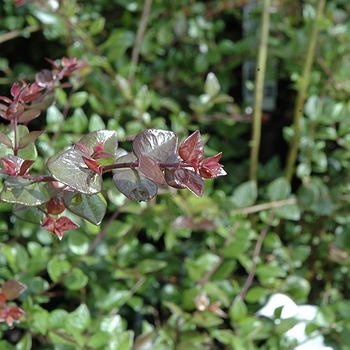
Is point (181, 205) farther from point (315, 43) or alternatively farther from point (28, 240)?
point (315, 43)

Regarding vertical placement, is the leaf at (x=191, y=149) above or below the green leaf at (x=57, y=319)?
above

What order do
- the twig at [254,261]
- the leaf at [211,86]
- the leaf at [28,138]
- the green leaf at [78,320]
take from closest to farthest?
the leaf at [28,138] < the green leaf at [78,320] < the twig at [254,261] < the leaf at [211,86]

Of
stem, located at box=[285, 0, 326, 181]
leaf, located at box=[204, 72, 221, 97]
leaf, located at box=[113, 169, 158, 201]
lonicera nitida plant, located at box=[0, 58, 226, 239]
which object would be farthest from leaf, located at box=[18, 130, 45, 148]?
stem, located at box=[285, 0, 326, 181]

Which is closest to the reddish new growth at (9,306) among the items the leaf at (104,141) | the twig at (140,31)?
the leaf at (104,141)

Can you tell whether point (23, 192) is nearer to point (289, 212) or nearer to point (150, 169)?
point (150, 169)

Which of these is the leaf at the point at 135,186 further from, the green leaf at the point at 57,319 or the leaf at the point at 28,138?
the green leaf at the point at 57,319

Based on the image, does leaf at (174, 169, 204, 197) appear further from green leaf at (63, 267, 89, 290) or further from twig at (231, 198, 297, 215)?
twig at (231, 198, 297, 215)
